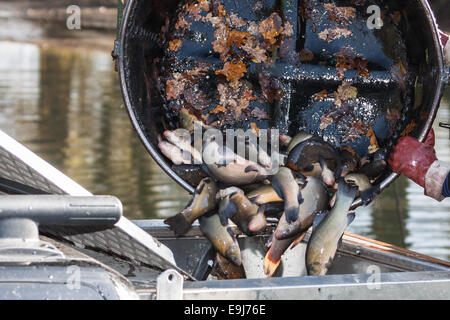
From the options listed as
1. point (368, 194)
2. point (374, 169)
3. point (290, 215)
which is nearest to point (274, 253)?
point (290, 215)

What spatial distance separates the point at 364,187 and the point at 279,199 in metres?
0.34

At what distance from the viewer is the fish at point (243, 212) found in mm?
2660

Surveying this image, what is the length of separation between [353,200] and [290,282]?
0.80 m

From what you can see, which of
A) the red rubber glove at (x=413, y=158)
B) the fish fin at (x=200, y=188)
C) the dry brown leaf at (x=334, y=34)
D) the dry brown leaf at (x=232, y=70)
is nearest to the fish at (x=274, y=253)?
the fish fin at (x=200, y=188)

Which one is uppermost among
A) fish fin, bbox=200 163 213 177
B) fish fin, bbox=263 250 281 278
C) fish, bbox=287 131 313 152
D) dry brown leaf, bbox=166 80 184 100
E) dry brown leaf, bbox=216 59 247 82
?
dry brown leaf, bbox=216 59 247 82

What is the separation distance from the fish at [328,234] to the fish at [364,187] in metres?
0.07

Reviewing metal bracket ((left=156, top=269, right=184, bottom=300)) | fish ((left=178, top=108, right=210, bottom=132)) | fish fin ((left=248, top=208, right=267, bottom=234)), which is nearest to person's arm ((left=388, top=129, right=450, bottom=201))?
fish fin ((left=248, top=208, right=267, bottom=234))

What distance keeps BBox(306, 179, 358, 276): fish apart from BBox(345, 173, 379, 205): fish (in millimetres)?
69

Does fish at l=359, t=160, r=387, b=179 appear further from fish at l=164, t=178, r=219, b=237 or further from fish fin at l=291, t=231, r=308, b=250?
fish at l=164, t=178, r=219, b=237

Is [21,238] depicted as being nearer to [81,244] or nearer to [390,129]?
[81,244]

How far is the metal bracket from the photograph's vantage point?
1778 mm

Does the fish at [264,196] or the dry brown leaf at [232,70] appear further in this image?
the dry brown leaf at [232,70]

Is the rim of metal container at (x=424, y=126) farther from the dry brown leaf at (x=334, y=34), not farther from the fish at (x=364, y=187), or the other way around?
the dry brown leaf at (x=334, y=34)

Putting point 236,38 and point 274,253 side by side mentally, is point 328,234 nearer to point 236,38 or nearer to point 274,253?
point 274,253
